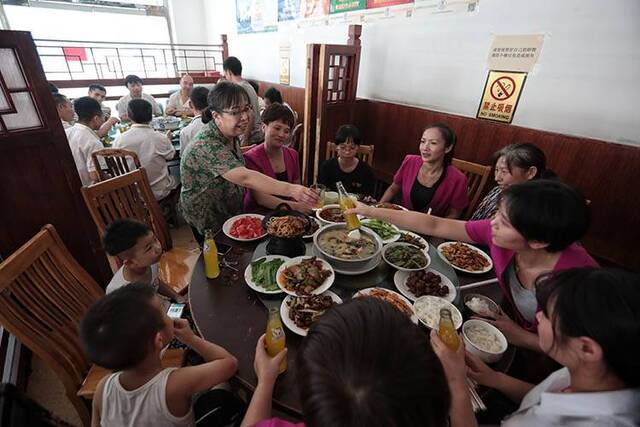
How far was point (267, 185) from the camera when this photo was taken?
1.98 metres

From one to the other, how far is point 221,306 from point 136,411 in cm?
46

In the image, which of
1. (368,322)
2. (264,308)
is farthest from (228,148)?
(368,322)

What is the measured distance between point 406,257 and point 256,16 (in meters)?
6.95

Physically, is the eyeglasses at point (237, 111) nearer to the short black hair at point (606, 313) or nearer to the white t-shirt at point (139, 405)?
the white t-shirt at point (139, 405)

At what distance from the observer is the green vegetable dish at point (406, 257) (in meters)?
1.59

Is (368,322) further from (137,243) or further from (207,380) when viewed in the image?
(137,243)

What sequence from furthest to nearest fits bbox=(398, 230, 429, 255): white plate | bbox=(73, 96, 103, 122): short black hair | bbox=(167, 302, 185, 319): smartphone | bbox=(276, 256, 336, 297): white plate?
bbox=(73, 96, 103, 122): short black hair, bbox=(398, 230, 429, 255): white plate, bbox=(167, 302, 185, 319): smartphone, bbox=(276, 256, 336, 297): white plate

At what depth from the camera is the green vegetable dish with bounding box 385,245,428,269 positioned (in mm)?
1588

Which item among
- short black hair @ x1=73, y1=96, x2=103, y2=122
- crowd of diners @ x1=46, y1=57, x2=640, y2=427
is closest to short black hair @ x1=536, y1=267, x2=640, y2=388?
crowd of diners @ x1=46, y1=57, x2=640, y2=427

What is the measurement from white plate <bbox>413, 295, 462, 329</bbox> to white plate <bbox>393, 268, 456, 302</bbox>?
2.4 inches

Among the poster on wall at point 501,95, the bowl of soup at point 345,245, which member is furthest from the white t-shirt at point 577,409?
the poster on wall at point 501,95

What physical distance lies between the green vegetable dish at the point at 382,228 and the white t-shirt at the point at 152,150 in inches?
105

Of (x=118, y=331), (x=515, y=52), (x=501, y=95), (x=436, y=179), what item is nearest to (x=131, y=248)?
(x=118, y=331)

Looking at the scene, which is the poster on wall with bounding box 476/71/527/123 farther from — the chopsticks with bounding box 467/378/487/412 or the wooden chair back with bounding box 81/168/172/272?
the wooden chair back with bounding box 81/168/172/272
